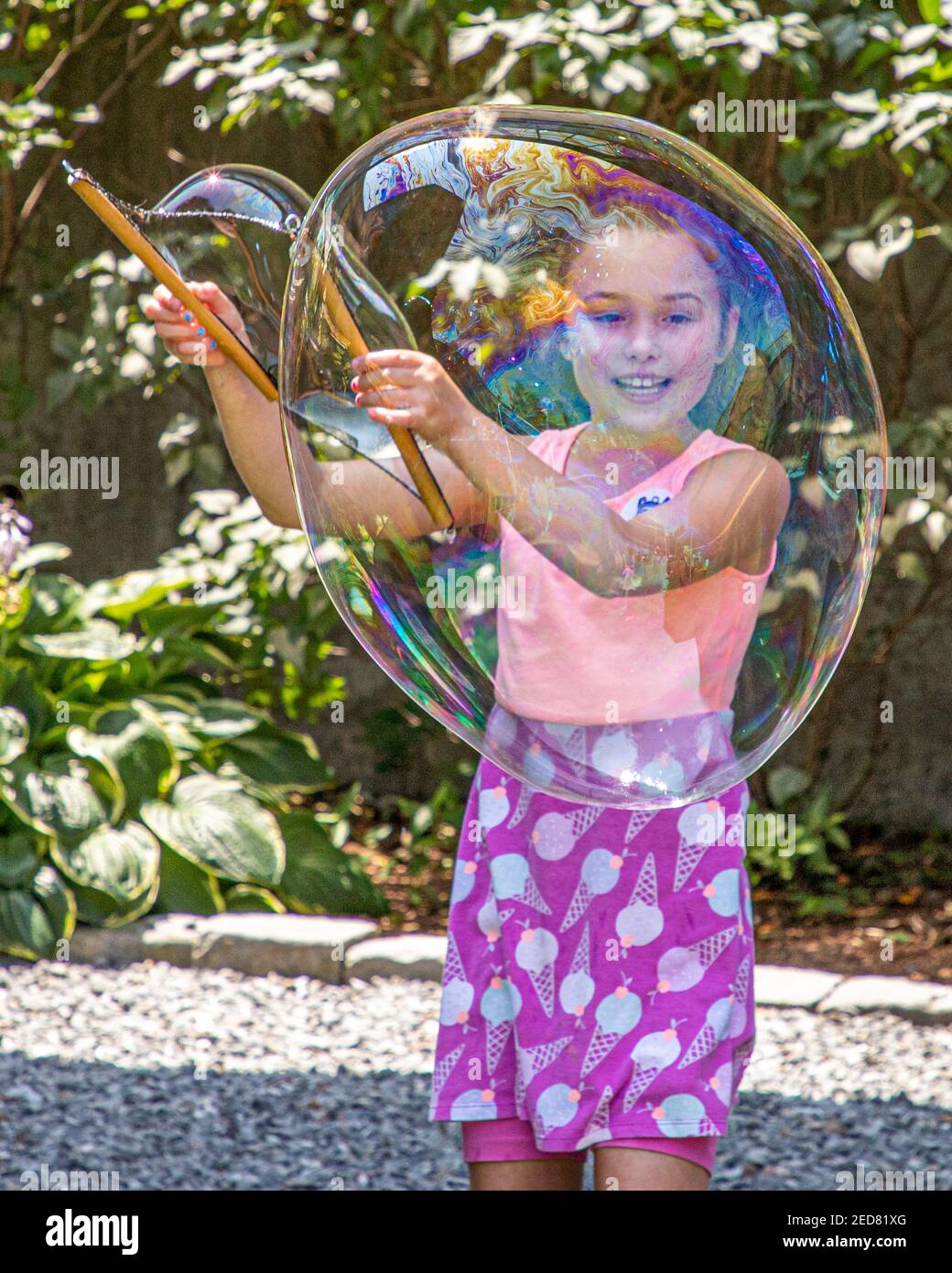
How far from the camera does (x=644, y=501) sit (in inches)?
55.5

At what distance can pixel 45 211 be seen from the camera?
516 centimetres

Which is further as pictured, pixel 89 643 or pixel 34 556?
pixel 34 556

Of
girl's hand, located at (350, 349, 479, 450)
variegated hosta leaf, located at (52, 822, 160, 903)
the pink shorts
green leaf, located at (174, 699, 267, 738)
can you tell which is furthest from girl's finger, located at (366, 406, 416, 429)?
green leaf, located at (174, 699, 267, 738)

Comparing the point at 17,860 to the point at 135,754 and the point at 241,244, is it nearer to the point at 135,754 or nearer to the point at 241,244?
the point at 135,754

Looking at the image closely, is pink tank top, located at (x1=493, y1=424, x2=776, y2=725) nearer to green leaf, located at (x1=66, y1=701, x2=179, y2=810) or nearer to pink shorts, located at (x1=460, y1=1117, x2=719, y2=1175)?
pink shorts, located at (x1=460, y1=1117, x2=719, y2=1175)

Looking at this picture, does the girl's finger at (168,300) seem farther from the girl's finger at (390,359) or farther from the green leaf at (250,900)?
the green leaf at (250,900)

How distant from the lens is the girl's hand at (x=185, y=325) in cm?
154

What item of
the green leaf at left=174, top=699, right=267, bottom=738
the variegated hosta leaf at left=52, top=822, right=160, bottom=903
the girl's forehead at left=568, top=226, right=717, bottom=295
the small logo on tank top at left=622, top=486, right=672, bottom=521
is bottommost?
the variegated hosta leaf at left=52, top=822, right=160, bottom=903

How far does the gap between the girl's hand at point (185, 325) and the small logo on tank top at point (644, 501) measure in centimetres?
48

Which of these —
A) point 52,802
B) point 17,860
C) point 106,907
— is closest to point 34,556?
point 52,802

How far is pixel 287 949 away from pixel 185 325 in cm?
240

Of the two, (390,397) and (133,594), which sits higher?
(390,397)

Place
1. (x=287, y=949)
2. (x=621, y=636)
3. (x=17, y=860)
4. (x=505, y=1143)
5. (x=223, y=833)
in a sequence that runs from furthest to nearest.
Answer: (x=223, y=833) → (x=17, y=860) → (x=287, y=949) → (x=505, y=1143) → (x=621, y=636)

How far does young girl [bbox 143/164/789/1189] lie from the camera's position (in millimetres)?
1373
